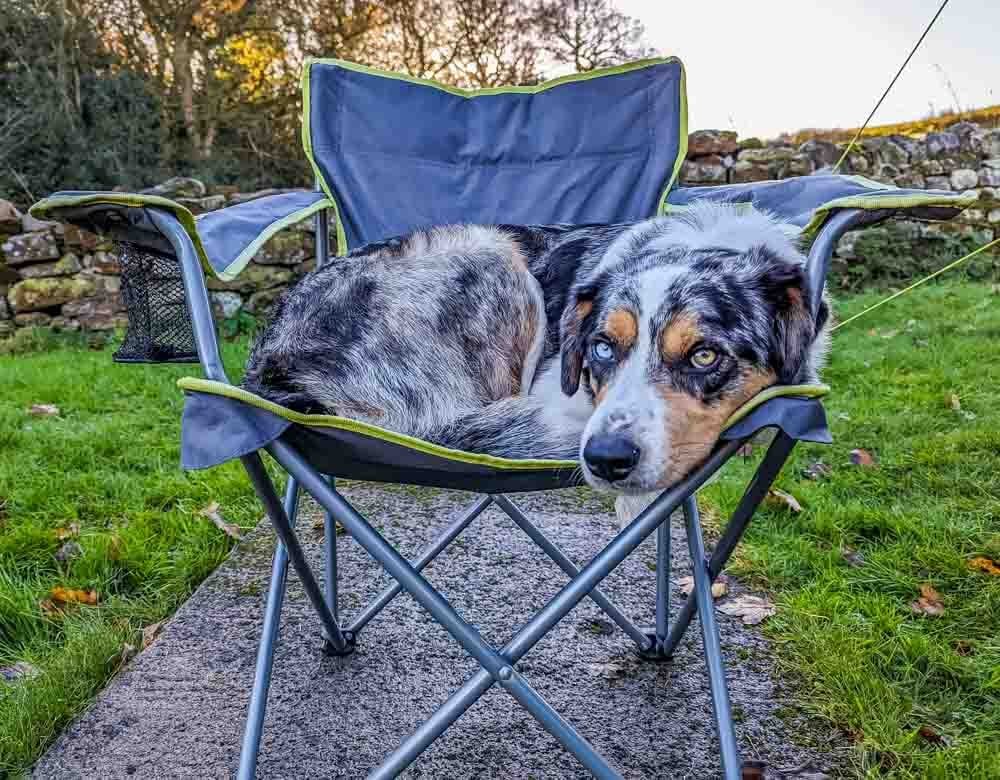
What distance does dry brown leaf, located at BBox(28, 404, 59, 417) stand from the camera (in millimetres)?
3978

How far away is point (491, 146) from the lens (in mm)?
2443

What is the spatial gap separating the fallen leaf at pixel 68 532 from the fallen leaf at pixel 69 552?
0.23 feet

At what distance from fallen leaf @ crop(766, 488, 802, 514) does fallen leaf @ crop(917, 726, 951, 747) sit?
3.78 feet

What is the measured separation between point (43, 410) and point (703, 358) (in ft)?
12.1

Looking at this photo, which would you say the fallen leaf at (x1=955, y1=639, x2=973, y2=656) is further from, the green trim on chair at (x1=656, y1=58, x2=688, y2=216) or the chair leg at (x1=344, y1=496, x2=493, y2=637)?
the green trim on chair at (x1=656, y1=58, x2=688, y2=216)

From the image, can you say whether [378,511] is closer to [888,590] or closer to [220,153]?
[888,590]

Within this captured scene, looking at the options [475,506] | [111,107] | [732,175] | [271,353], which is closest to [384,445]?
[271,353]

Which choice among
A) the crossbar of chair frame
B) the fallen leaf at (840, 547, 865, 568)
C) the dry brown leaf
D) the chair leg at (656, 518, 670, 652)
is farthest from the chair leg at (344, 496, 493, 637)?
the dry brown leaf

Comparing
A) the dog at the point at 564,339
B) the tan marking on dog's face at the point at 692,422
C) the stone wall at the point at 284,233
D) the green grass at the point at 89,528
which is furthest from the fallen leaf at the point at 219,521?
the stone wall at the point at 284,233

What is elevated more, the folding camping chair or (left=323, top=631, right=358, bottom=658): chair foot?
the folding camping chair

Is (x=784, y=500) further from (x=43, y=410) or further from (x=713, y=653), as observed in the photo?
(x=43, y=410)

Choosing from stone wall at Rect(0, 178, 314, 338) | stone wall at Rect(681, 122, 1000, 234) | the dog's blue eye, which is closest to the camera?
the dog's blue eye

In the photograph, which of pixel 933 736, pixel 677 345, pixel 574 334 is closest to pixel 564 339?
pixel 574 334

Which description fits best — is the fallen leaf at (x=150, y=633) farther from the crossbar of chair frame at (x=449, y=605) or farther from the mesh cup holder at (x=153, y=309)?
the mesh cup holder at (x=153, y=309)
